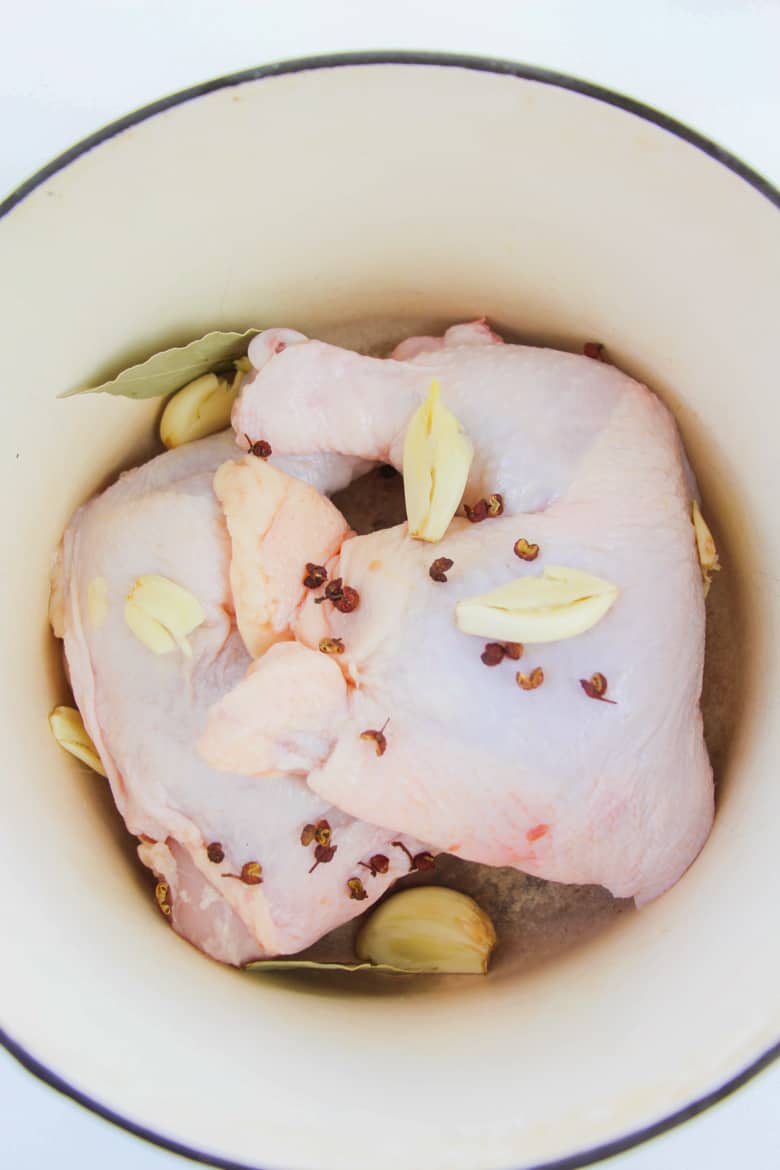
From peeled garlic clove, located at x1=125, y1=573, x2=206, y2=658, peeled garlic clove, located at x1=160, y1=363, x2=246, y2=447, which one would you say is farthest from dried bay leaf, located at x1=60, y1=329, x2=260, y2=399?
peeled garlic clove, located at x1=125, y1=573, x2=206, y2=658

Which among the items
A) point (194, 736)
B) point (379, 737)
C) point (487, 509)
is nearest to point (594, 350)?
point (487, 509)

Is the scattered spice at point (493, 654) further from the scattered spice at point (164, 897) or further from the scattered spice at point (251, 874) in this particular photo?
the scattered spice at point (164, 897)

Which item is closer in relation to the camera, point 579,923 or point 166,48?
point 166,48

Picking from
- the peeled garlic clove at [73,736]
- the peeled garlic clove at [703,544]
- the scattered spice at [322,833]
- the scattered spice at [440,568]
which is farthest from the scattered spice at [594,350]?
the peeled garlic clove at [73,736]

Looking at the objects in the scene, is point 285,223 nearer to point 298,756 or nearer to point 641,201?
point 641,201

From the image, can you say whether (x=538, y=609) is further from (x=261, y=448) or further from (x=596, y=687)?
(x=261, y=448)

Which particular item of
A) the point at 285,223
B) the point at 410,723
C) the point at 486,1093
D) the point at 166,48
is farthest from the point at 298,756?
the point at 166,48
